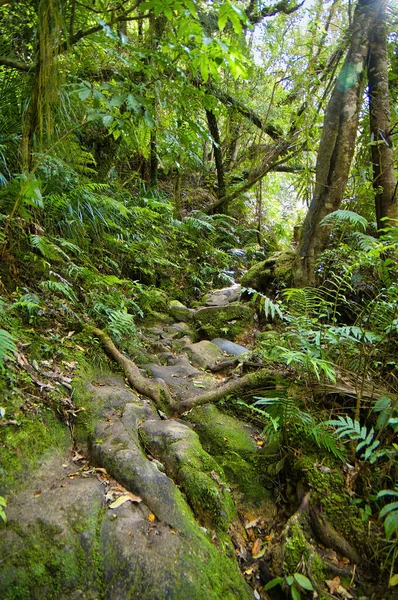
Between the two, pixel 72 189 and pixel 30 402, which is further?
pixel 72 189

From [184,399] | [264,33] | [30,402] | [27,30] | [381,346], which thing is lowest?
[184,399]

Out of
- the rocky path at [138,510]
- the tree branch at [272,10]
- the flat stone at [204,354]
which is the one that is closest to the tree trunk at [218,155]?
the tree branch at [272,10]

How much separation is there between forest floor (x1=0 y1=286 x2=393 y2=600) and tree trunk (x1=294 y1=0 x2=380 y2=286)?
2.81m

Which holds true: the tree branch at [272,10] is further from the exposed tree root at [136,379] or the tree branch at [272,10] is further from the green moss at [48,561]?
the green moss at [48,561]

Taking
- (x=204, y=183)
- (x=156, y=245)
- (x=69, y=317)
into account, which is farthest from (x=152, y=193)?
(x=69, y=317)

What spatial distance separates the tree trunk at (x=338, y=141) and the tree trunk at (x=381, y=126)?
13 cm

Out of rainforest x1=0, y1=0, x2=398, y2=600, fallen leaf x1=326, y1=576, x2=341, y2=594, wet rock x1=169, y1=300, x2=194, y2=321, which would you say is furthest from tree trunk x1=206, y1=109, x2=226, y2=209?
fallen leaf x1=326, y1=576, x2=341, y2=594

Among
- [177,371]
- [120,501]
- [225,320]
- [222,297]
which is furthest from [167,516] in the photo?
[222,297]

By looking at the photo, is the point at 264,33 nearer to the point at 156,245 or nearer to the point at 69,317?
the point at 156,245

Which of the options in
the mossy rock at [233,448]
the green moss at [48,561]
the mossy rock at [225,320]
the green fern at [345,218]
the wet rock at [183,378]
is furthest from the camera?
the mossy rock at [225,320]

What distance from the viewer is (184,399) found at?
3.24 meters

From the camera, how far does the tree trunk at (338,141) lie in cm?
471

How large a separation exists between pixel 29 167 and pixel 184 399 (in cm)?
274

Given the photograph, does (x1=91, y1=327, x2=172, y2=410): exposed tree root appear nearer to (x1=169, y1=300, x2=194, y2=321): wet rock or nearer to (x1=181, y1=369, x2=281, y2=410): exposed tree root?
(x1=181, y1=369, x2=281, y2=410): exposed tree root
